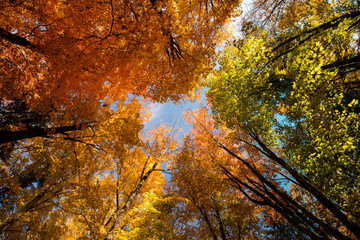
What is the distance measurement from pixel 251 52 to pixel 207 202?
25.8 ft

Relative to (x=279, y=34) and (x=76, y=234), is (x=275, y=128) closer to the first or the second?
(x=279, y=34)

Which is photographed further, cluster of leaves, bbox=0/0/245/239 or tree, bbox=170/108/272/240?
tree, bbox=170/108/272/240

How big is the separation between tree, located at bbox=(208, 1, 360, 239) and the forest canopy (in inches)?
1.9

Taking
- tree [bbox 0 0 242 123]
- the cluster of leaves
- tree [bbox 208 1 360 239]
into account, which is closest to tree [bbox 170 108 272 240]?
tree [bbox 208 1 360 239]

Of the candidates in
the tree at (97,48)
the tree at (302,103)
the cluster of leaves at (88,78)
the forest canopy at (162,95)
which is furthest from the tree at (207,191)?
the tree at (97,48)

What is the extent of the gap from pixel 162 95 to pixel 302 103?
418 cm

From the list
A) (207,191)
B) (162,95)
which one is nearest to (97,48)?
(162,95)

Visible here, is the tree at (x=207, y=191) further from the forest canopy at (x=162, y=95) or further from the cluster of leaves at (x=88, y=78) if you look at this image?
the cluster of leaves at (x=88, y=78)

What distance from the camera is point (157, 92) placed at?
224 inches

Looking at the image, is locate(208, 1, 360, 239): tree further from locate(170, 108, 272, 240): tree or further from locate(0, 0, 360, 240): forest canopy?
locate(170, 108, 272, 240): tree

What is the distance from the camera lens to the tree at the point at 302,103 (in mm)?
3543

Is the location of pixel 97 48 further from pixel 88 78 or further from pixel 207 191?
pixel 207 191

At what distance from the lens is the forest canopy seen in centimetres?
354

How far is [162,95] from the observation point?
223 inches
